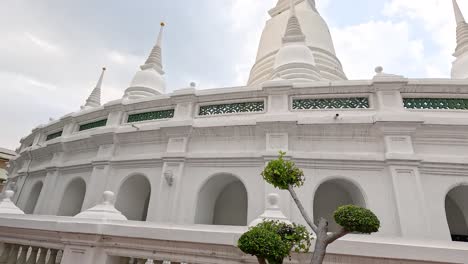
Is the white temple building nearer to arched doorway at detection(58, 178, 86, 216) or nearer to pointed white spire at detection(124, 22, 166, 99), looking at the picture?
arched doorway at detection(58, 178, 86, 216)

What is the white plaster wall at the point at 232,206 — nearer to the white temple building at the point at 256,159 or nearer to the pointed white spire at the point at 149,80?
the white temple building at the point at 256,159

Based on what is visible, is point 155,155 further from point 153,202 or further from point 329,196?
point 329,196

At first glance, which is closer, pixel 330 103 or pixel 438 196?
pixel 438 196

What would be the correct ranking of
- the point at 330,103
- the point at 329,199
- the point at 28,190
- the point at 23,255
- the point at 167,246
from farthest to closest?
the point at 28,190 → the point at 329,199 → the point at 330,103 → the point at 23,255 → the point at 167,246

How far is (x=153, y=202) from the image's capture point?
8383 mm

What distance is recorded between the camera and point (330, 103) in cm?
827

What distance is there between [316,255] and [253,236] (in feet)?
1.81

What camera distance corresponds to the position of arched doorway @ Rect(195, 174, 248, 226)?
8.66 metres

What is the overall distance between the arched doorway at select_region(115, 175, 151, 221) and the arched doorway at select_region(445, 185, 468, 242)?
10.5 meters

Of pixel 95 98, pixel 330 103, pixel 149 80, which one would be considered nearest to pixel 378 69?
pixel 330 103

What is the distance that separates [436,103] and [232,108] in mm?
6261

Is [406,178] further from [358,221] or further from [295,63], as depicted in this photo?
[295,63]

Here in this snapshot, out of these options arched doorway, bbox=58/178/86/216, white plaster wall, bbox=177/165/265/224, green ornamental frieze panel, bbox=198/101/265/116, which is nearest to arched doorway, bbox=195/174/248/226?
white plaster wall, bbox=177/165/265/224

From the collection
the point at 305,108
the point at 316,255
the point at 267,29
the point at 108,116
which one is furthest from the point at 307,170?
the point at 267,29
